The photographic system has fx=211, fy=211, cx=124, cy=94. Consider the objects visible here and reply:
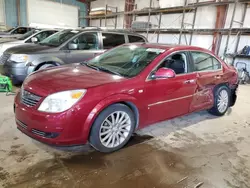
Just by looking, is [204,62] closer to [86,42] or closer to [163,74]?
[163,74]

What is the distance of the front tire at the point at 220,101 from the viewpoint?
3.80 metres

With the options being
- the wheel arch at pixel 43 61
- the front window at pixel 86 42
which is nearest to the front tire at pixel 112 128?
the wheel arch at pixel 43 61

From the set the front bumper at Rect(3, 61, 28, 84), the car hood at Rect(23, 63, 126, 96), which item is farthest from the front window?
the car hood at Rect(23, 63, 126, 96)

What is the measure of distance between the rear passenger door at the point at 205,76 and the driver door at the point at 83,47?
2.80 metres

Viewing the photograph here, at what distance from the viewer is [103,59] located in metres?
3.31

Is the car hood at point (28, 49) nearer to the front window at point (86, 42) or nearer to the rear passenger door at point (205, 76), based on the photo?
the front window at point (86, 42)

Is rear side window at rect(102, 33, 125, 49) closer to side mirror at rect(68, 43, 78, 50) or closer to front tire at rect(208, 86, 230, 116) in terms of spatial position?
side mirror at rect(68, 43, 78, 50)

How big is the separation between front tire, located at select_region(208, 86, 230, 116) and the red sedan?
18 centimetres

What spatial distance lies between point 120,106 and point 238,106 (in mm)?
3552

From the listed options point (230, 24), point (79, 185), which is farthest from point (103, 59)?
point (230, 24)

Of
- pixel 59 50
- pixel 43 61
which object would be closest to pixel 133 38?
pixel 59 50

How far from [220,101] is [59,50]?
3.63m

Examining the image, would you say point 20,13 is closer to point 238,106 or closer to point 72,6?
point 72,6

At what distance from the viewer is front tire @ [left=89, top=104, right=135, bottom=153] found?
2.35m
